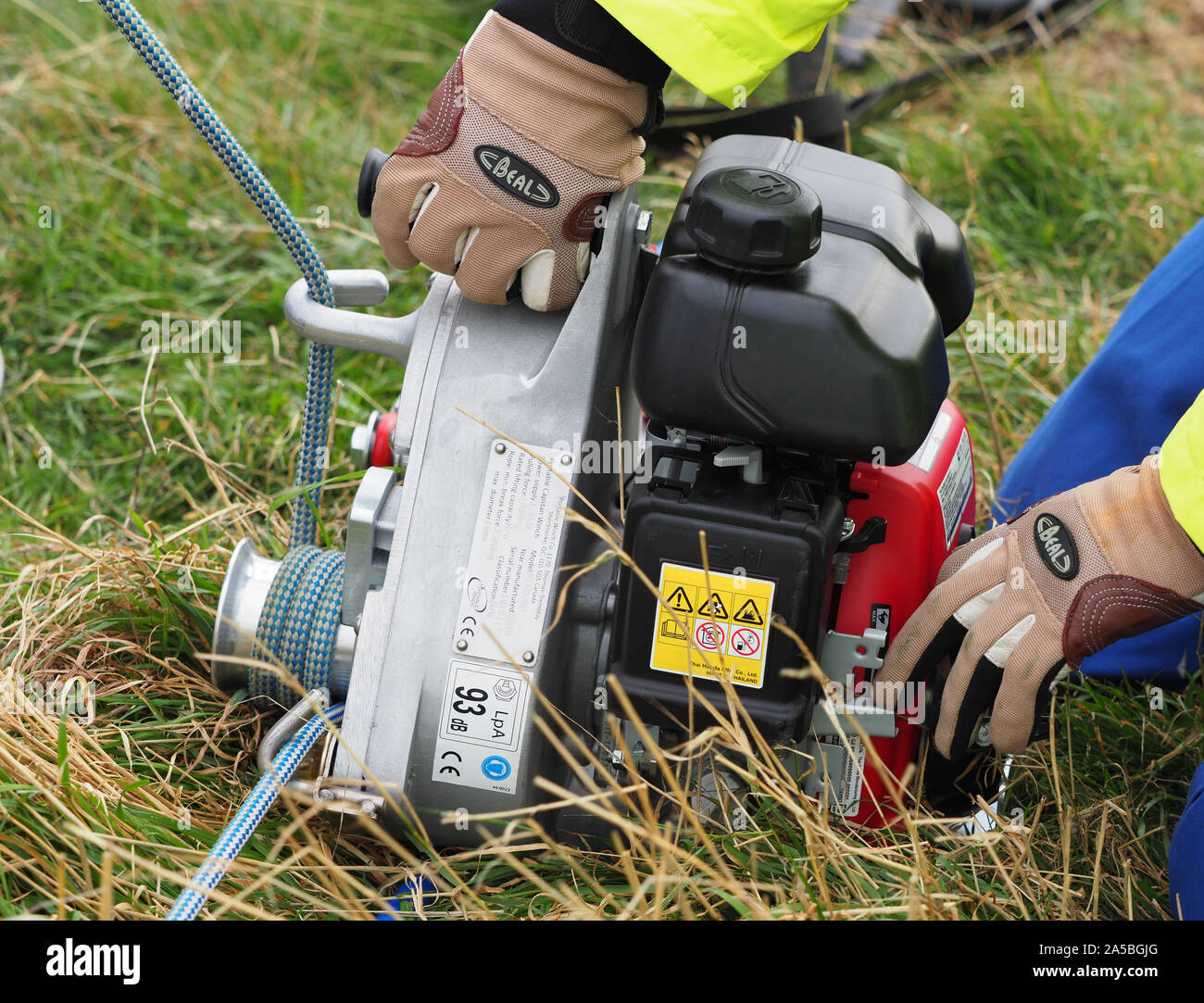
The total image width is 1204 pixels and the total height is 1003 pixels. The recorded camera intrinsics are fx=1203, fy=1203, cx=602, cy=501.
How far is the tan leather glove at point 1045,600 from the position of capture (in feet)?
4.91

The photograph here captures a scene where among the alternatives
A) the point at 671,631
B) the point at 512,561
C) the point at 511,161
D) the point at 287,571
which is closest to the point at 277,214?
the point at 511,161

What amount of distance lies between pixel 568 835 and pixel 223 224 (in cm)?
210

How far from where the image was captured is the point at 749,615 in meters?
1.48

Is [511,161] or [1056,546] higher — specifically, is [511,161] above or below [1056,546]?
above

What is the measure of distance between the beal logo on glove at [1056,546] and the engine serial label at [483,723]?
2.27ft

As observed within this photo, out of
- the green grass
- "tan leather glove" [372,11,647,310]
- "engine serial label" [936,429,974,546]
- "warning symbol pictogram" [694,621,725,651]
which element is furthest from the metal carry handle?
"engine serial label" [936,429,974,546]

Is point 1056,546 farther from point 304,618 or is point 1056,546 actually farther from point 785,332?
point 304,618

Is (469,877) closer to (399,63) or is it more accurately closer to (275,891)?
(275,891)

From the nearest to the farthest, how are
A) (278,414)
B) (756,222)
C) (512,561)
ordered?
1. (756,222)
2. (512,561)
3. (278,414)

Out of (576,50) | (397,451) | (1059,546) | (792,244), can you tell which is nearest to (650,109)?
(576,50)

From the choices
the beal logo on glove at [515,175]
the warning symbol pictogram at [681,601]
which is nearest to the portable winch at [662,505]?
the warning symbol pictogram at [681,601]

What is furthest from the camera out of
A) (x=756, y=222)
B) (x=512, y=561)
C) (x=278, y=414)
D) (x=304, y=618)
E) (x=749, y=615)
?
(x=278, y=414)

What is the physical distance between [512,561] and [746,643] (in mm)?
329

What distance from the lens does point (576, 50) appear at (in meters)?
1.49
